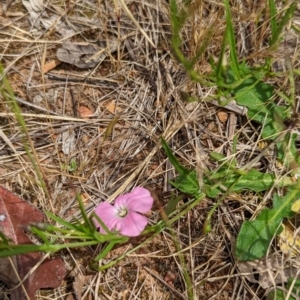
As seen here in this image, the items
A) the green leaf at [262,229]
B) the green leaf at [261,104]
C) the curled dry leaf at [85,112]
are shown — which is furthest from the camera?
the curled dry leaf at [85,112]

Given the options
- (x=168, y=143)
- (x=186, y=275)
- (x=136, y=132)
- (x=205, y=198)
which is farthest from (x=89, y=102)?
(x=186, y=275)

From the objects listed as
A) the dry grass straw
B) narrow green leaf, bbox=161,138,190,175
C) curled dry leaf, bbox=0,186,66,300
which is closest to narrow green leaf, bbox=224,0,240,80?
the dry grass straw

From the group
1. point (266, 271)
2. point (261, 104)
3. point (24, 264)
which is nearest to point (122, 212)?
point (24, 264)

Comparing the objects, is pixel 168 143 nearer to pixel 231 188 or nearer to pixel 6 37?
pixel 231 188

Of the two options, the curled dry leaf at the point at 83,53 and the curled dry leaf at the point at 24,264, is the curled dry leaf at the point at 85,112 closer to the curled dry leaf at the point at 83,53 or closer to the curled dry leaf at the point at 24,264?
the curled dry leaf at the point at 83,53

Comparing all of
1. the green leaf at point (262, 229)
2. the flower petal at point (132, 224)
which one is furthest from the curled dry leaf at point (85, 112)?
the green leaf at point (262, 229)

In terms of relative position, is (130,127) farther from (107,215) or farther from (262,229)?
(262,229)
